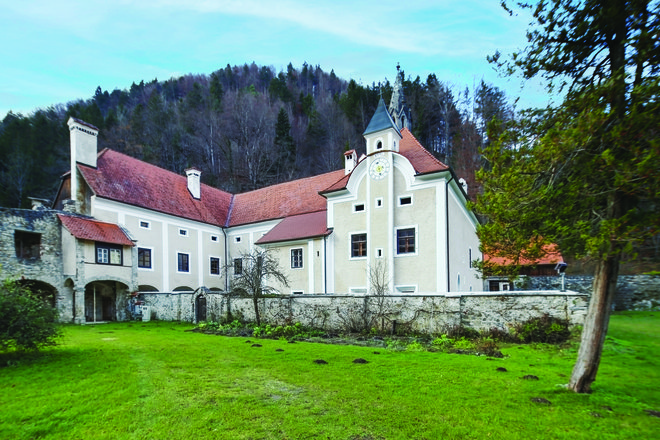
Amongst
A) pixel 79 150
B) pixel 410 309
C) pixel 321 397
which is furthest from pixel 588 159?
pixel 79 150

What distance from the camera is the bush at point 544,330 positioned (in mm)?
10492

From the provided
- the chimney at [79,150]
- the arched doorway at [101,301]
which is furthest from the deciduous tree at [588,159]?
the chimney at [79,150]

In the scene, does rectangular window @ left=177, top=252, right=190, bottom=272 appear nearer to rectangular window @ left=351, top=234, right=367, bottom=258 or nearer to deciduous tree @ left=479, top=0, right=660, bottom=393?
rectangular window @ left=351, top=234, right=367, bottom=258

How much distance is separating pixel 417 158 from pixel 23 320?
17857 millimetres

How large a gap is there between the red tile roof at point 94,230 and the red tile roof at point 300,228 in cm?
830

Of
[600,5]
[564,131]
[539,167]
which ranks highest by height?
[600,5]

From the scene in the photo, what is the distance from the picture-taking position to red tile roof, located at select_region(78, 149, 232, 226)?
914 inches

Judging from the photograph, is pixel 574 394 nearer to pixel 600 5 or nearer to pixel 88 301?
pixel 600 5

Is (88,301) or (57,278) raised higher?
(57,278)

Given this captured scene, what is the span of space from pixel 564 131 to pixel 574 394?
4.14 meters

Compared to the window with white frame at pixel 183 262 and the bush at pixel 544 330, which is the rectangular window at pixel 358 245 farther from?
the window with white frame at pixel 183 262

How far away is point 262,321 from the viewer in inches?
642

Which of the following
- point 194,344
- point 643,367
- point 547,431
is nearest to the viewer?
point 547,431

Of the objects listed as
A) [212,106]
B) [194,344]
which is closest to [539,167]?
[194,344]
